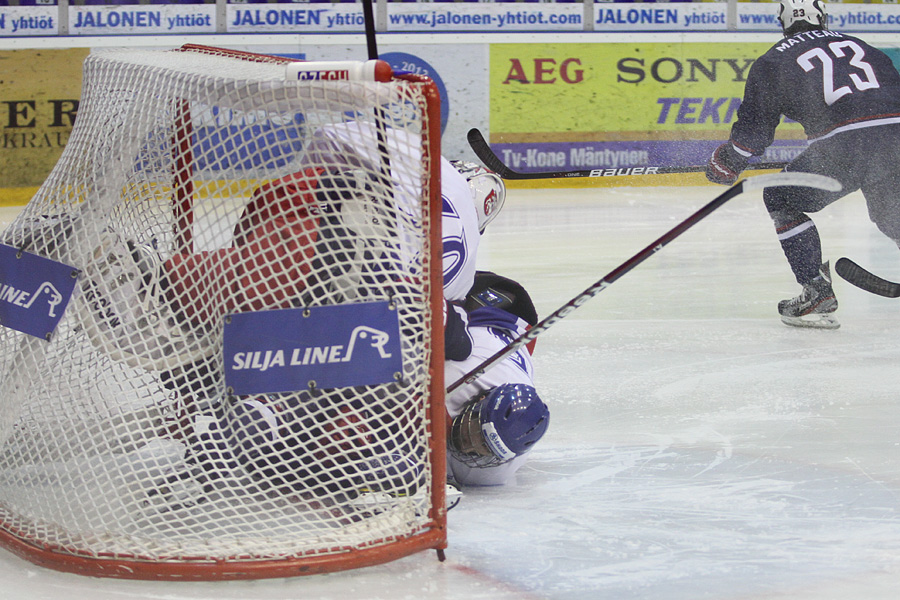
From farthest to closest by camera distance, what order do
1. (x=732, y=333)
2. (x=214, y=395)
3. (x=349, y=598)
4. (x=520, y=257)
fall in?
(x=520, y=257) → (x=732, y=333) → (x=214, y=395) → (x=349, y=598)

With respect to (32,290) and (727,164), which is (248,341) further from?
(727,164)

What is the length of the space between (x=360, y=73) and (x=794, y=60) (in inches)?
89.6

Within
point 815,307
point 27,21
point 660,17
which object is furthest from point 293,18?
point 815,307

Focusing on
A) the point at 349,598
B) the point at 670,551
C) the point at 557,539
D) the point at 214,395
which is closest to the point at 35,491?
the point at 214,395

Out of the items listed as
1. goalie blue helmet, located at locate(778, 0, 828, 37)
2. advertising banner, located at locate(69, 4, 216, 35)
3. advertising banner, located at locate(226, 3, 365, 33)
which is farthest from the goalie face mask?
advertising banner, located at locate(69, 4, 216, 35)

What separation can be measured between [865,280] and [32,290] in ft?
6.96

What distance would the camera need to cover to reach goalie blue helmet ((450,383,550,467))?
1533mm

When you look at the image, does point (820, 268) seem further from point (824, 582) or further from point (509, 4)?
point (509, 4)

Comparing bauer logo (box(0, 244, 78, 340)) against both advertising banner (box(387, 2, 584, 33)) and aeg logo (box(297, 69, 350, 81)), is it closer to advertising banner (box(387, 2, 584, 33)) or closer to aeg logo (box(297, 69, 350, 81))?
aeg logo (box(297, 69, 350, 81))

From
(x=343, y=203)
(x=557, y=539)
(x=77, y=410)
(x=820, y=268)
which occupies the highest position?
(x=343, y=203)

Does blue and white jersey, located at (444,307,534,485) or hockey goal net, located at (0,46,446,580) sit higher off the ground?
hockey goal net, located at (0,46,446,580)

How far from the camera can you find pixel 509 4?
25.0 feet

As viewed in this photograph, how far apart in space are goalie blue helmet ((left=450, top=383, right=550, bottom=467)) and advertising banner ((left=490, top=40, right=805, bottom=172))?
580 centimetres

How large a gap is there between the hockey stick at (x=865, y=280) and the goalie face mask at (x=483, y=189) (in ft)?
4.02
